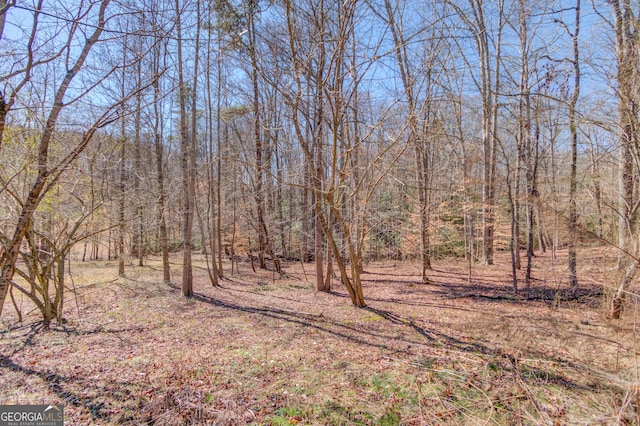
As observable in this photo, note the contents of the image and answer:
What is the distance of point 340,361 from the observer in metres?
3.85

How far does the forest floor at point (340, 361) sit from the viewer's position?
9.11 feet

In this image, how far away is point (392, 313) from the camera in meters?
5.90

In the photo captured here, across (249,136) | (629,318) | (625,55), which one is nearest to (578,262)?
(629,318)

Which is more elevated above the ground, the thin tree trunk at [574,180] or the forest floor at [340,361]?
the thin tree trunk at [574,180]

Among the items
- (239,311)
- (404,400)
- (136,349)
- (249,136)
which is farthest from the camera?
(249,136)

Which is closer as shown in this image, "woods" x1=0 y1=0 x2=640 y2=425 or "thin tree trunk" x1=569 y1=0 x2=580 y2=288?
"woods" x1=0 y1=0 x2=640 y2=425

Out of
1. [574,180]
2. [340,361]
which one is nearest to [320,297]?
[340,361]

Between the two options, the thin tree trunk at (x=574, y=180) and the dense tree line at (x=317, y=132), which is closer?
the dense tree line at (x=317, y=132)

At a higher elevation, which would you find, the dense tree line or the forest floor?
the dense tree line

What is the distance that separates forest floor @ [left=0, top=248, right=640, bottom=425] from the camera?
2775 mm

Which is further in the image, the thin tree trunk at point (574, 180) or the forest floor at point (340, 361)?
the thin tree trunk at point (574, 180)

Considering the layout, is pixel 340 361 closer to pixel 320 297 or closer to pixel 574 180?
pixel 320 297

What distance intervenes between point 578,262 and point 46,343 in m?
10.4

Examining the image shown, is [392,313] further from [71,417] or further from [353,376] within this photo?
[71,417]
